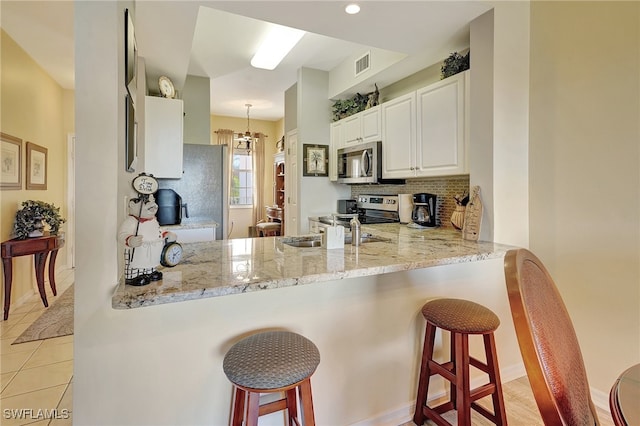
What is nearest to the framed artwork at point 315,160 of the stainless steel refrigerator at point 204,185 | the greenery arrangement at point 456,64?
the stainless steel refrigerator at point 204,185

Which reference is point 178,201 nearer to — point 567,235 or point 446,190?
point 446,190

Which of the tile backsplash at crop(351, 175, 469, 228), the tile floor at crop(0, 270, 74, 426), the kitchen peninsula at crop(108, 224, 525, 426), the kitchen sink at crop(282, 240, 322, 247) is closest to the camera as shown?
the kitchen peninsula at crop(108, 224, 525, 426)

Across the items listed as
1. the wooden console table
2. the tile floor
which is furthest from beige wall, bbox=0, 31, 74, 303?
the tile floor

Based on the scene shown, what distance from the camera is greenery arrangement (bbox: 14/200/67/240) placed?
3191 mm

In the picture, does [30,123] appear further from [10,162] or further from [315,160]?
[315,160]

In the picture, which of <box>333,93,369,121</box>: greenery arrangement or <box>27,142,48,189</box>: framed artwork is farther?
<box>333,93,369,121</box>: greenery arrangement

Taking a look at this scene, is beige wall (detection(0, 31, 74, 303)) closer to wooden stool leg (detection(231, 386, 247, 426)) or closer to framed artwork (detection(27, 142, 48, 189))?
framed artwork (detection(27, 142, 48, 189))

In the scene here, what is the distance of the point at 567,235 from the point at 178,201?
3.45m

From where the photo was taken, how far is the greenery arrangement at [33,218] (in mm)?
3191

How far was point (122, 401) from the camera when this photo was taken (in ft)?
3.88

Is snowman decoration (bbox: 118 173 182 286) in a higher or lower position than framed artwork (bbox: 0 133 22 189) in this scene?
lower

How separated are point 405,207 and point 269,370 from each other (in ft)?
7.66

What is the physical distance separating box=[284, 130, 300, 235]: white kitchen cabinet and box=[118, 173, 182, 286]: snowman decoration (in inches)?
117

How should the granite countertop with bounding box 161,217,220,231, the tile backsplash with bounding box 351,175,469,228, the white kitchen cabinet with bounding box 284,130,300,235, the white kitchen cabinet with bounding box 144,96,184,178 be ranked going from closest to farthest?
the tile backsplash with bounding box 351,175,469,228, the white kitchen cabinet with bounding box 144,96,184,178, the granite countertop with bounding box 161,217,220,231, the white kitchen cabinet with bounding box 284,130,300,235
